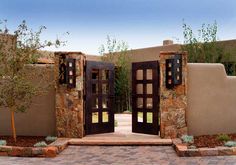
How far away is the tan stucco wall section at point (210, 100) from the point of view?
11.1 metres

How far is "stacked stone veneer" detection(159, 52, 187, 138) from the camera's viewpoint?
10797 millimetres

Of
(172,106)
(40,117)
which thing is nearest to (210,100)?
(172,106)

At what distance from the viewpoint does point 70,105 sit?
10930mm

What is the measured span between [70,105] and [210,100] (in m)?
4.25

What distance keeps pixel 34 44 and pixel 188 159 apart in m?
5.15

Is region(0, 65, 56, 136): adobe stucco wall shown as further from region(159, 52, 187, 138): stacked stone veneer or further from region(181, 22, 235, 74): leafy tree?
region(181, 22, 235, 74): leafy tree

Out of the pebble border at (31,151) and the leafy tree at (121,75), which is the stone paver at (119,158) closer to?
the pebble border at (31,151)

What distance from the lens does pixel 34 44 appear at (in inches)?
403

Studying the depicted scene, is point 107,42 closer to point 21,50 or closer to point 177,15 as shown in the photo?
point 177,15

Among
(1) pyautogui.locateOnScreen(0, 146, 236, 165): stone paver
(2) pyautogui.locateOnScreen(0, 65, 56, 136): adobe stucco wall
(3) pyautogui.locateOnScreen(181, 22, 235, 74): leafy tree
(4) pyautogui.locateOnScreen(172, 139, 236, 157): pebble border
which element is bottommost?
(1) pyautogui.locateOnScreen(0, 146, 236, 165): stone paver

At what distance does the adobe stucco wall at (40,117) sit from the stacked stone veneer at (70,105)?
388 millimetres

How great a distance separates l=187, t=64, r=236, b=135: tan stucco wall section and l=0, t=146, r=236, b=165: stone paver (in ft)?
6.29

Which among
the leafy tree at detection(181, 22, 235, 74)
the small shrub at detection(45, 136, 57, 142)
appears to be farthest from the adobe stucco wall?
the leafy tree at detection(181, 22, 235, 74)

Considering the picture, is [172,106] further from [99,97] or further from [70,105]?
[70,105]
